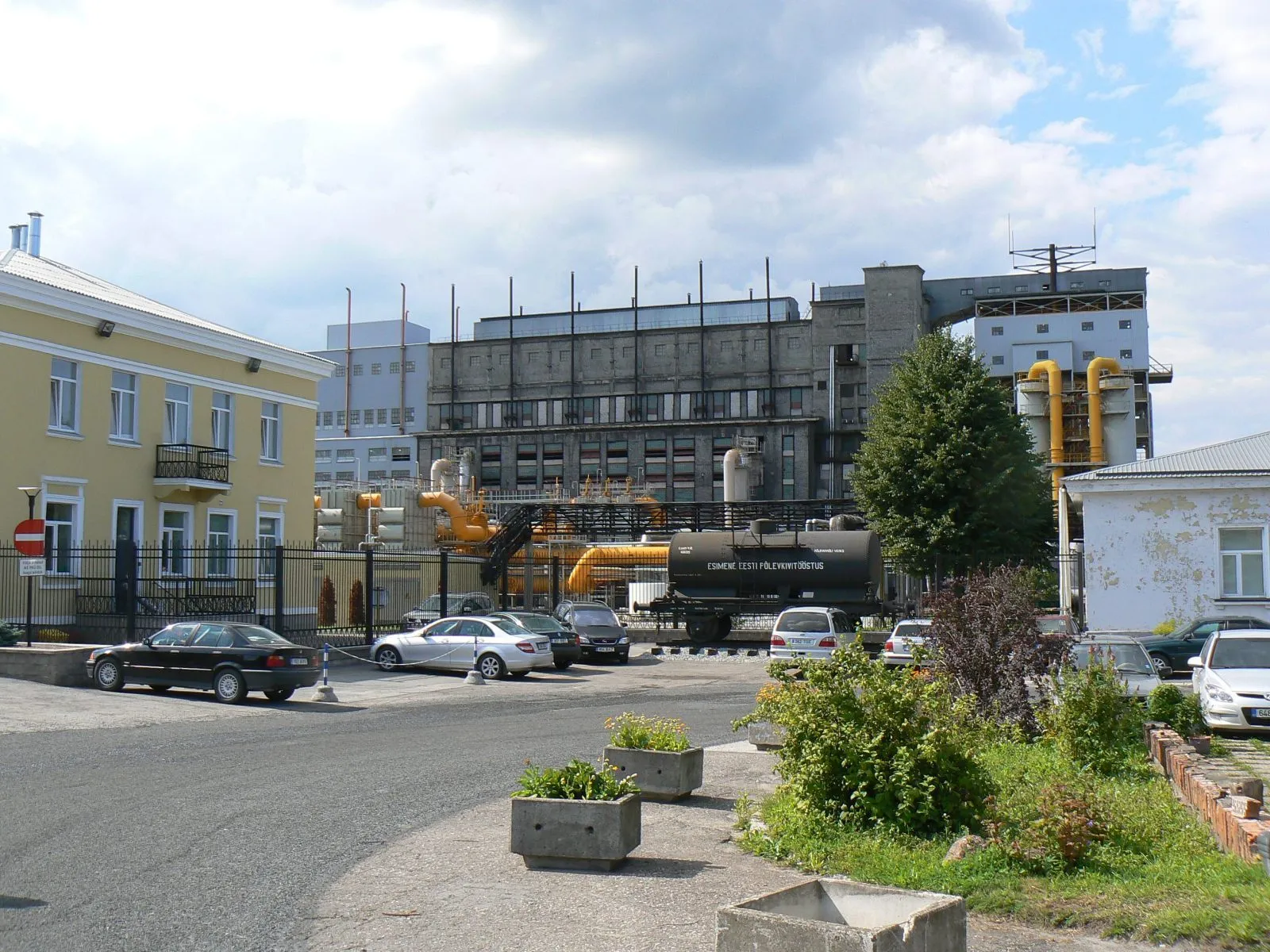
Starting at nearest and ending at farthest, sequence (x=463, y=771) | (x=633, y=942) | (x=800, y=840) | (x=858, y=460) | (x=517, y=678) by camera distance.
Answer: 1. (x=633, y=942)
2. (x=800, y=840)
3. (x=463, y=771)
4. (x=517, y=678)
5. (x=858, y=460)

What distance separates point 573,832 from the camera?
8.33 metres

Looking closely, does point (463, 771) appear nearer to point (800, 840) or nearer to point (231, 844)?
point (231, 844)

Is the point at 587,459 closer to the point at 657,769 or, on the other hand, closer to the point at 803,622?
the point at 803,622

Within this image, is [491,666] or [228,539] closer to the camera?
[491,666]

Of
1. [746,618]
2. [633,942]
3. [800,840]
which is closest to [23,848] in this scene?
[633,942]

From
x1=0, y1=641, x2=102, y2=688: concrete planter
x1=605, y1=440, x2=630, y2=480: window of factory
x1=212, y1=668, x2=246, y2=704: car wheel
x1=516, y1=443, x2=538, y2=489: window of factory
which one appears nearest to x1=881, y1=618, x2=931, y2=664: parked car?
x1=212, y1=668, x2=246, y2=704: car wheel

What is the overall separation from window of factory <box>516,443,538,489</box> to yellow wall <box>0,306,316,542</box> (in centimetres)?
4496

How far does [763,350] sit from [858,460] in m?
42.3

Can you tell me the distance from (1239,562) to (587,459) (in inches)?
2309

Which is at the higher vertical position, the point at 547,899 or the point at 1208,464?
the point at 1208,464

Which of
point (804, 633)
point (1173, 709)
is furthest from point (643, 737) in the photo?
point (804, 633)

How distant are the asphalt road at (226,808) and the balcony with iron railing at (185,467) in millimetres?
17135

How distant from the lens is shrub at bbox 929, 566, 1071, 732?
13852mm

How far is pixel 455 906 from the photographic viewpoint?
748cm
